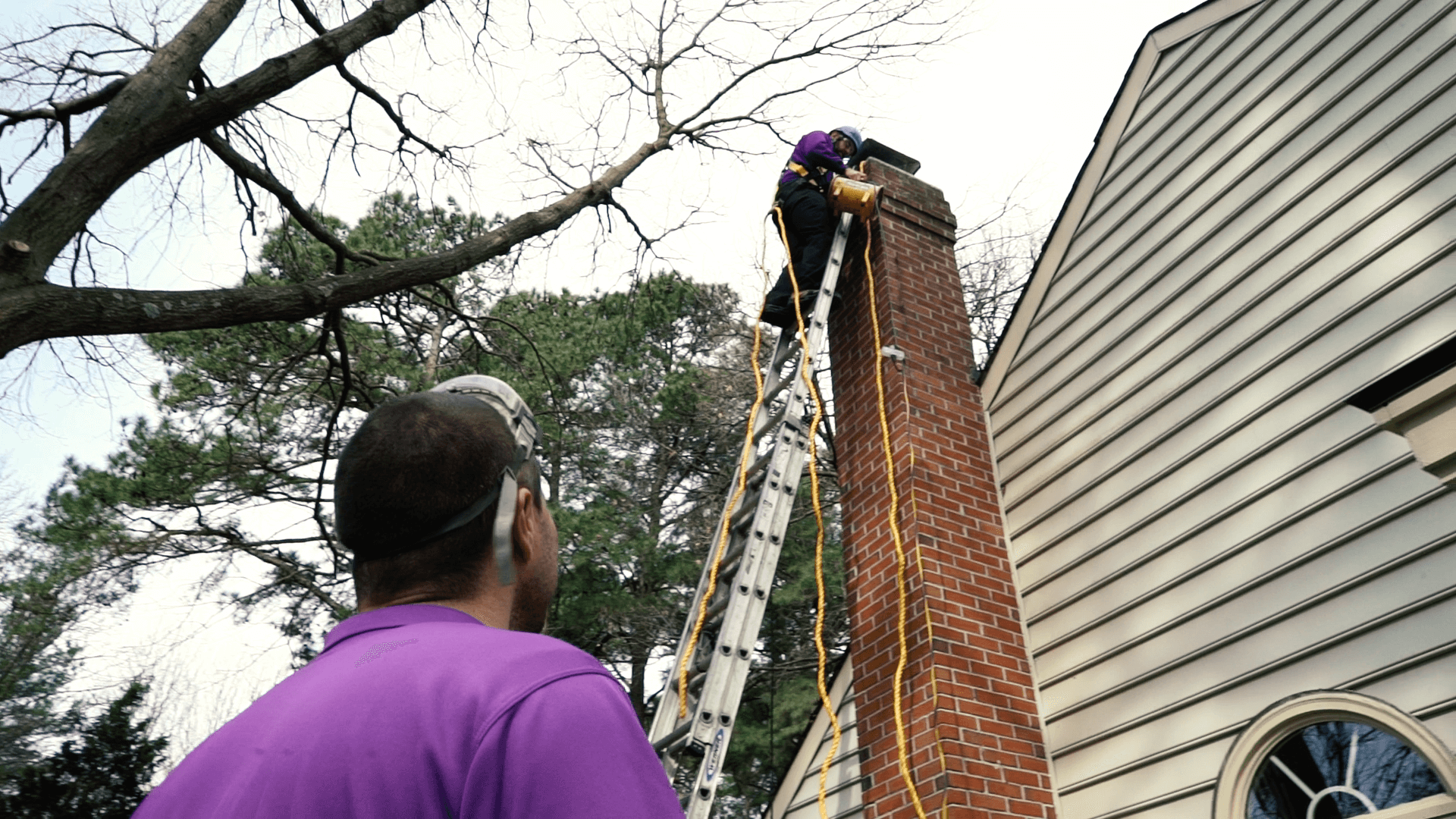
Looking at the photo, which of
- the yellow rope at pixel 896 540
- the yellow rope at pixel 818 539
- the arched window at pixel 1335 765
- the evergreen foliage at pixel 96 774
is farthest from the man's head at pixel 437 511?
the evergreen foliage at pixel 96 774

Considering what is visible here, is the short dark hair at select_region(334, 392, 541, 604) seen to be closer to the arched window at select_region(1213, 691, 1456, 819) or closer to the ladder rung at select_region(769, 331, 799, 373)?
the arched window at select_region(1213, 691, 1456, 819)

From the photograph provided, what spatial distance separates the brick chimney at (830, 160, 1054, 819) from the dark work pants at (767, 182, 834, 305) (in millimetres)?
227

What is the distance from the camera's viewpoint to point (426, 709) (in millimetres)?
852

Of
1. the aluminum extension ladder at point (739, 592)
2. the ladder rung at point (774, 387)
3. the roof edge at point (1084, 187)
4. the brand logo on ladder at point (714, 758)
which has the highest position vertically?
the roof edge at point (1084, 187)

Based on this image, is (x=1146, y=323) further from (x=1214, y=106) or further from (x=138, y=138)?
(x=138, y=138)

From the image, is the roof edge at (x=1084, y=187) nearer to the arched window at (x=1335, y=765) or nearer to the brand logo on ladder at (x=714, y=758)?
the arched window at (x=1335, y=765)

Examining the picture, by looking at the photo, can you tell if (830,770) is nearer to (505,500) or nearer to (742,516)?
(742,516)

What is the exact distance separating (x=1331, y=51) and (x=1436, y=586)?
2.46 metres

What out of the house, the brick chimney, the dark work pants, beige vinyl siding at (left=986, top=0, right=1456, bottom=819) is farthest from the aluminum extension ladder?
beige vinyl siding at (left=986, top=0, right=1456, bottom=819)

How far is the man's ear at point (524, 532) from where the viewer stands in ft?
4.08

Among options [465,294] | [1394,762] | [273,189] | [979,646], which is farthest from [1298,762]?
[465,294]

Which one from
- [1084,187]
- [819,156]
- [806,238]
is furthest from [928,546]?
[819,156]

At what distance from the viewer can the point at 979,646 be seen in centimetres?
437

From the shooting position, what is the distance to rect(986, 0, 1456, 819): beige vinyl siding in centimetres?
330
